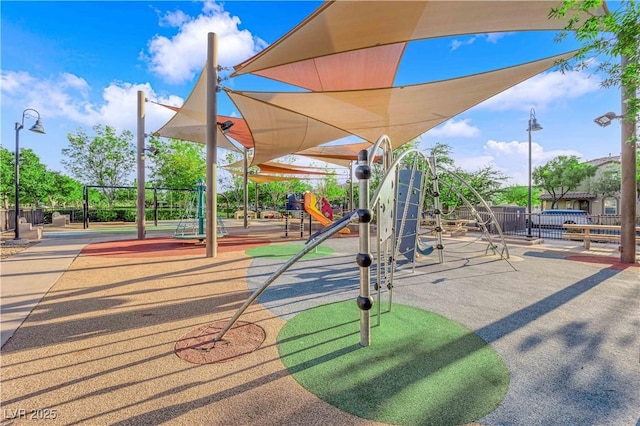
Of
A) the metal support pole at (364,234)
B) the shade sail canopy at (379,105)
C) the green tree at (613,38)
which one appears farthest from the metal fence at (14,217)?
the green tree at (613,38)

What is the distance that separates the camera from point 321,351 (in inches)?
109

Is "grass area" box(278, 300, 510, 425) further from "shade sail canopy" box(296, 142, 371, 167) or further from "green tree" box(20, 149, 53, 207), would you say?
"green tree" box(20, 149, 53, 207)

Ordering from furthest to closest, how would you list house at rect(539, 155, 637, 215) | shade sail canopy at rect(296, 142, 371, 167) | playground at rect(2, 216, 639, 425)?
house at rect(539, 155, 637, 215) → shade sail canopy at rect(296, 142, 371, 167) → playground at rect(2, 216, 639, 425)

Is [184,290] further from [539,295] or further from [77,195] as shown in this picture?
[77,195]

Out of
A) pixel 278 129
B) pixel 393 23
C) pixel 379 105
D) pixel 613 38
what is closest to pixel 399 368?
pixel 613 38

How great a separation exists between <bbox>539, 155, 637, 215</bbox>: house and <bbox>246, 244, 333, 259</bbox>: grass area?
99.5ft

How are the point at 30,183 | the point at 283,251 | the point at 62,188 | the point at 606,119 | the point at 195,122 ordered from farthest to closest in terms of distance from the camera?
the point at 62,188
the point at 30,183
the point at 195,122
the point at 283,251
the point at 606,119

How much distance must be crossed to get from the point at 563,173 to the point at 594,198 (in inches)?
238

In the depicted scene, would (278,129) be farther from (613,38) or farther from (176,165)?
(176,165)

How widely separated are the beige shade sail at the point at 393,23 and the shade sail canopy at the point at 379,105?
46.0 inches

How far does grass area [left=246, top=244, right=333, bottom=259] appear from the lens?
774 cm

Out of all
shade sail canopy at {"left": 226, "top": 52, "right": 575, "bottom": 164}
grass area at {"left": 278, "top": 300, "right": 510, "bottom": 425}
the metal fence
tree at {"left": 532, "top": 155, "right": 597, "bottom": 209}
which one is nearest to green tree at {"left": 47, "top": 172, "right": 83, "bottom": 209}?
the metal fence

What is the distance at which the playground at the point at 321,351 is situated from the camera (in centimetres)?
198

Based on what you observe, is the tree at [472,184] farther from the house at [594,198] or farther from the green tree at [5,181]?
the green tree at [5,181]
